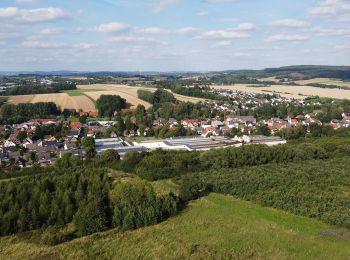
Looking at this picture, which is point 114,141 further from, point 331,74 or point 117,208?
point 331,74

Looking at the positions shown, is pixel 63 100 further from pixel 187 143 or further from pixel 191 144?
pixel 191 144

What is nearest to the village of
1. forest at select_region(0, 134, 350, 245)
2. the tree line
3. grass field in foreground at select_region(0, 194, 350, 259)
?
forest at select_region(0, 134, 350, 245)

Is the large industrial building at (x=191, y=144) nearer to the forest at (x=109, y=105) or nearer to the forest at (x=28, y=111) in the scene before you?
the forest at (x=109, y=105)

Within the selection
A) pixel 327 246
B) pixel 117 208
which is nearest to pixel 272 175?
pixel 327 246

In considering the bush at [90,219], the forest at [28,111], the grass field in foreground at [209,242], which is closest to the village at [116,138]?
the forest at [28,111]

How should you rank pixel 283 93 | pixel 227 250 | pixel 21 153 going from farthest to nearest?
pixel 283 93 < pixel 21 153 < pixel 227 250

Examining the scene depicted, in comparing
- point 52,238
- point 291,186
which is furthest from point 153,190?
point 291,186
